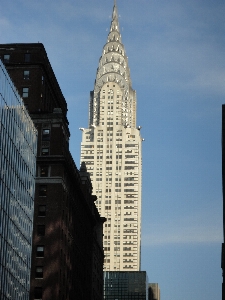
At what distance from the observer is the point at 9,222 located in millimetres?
102500

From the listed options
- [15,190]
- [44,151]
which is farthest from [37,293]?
[15,190]

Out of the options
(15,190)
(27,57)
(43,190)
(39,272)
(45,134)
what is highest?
(27,57)

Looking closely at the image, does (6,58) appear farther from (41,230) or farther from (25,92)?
(41,230)

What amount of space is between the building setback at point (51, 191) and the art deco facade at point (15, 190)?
631 inches

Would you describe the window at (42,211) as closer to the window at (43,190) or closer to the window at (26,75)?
the window at (43,190)

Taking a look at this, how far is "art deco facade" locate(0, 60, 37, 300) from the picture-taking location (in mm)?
98875

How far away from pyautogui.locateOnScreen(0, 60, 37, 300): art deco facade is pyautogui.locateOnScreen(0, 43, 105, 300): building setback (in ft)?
52.6

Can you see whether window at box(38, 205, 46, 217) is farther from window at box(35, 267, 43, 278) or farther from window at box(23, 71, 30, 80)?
window at box(23, 71, 30, 80)

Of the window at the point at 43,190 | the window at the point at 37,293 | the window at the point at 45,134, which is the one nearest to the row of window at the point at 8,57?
the window at the point at 45,134

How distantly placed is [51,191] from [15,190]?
3196 centimetres

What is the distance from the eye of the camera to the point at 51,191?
454 ft

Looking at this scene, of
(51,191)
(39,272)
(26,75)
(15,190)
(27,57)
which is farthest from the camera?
(27,57)

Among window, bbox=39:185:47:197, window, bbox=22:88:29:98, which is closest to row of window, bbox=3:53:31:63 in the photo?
window, bbox=22:88:29:98

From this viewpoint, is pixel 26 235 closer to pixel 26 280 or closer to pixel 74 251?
pixel 26 280
